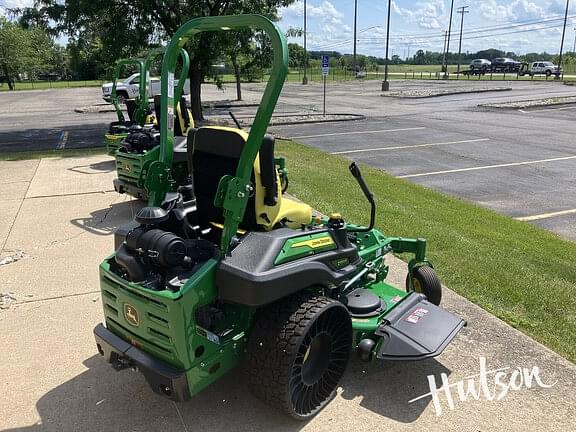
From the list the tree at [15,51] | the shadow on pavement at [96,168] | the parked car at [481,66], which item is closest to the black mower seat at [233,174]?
the shadow on pavement at [96,168]

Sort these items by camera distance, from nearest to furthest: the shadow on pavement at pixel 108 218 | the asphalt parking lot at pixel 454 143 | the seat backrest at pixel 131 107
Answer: the shadow on pavement at pixel 108 218 → the asphalt parking lot at pixel 454 143 → the seat backrest at pixel 131 107

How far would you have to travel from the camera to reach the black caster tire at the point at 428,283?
402cm

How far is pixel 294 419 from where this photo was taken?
2.86 metres

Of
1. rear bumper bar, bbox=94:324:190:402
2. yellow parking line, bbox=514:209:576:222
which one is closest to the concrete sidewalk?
rear bumper bar, bbox=94:324:190:402

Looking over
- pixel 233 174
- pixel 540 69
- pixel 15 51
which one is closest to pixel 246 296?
pixel 233 174

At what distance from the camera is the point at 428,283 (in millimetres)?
4023

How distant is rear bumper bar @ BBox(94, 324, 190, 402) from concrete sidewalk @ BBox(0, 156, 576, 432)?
371 millimetres

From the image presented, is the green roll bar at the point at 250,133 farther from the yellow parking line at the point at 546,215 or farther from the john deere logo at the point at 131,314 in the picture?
the yellow parking line at the point at 546,215

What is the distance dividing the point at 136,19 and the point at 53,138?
4.46 metres

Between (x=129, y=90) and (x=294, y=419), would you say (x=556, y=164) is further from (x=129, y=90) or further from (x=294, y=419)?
(x=129, y=90)

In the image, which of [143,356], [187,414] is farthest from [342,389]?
[143,356]

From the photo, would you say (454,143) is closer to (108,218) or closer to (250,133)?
(108,218)

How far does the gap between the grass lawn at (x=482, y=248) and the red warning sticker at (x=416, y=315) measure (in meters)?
0.77

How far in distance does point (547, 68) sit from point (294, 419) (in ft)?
196
